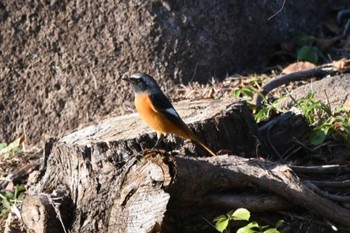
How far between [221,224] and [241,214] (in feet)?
0.45

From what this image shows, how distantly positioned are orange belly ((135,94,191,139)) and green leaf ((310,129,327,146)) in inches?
37.9

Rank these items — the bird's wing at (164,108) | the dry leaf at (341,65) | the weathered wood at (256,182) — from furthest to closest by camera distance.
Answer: the dry leaf at (341,65)
the bird's wing at (164,108)
the weathered wood at (256,182)

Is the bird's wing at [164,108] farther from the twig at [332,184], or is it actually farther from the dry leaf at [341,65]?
the dry leaf at [341,65]

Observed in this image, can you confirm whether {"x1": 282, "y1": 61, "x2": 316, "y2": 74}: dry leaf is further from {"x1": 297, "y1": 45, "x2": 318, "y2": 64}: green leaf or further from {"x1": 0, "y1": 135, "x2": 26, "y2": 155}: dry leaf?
{"x1": 0, "y1": 135, "x2": 26, "y2": 155}: dry leaf

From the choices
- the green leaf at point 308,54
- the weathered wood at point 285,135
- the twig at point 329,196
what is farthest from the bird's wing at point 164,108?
the green leaf at point 308,54

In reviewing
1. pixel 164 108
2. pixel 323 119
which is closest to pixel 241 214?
pixel 164 108

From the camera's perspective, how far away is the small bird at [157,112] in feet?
19.0

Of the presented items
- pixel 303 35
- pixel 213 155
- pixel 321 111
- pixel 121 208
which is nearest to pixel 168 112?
pixel 213 155

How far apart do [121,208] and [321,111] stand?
189 centimetres

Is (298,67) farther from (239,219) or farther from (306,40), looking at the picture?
(239,219)

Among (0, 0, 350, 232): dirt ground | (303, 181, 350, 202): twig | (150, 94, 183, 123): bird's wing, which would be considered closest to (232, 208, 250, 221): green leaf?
(303, 181, 350, 202): twig

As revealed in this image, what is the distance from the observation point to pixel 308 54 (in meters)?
8.34

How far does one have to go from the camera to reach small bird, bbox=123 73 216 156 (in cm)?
579

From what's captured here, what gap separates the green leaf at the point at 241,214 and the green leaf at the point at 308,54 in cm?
330
